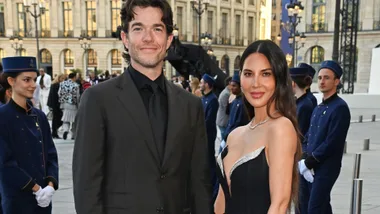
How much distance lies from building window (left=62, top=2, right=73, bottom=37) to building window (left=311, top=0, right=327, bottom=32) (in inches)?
1163

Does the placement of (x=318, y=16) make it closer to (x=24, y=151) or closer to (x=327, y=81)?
(x=327, y=81)

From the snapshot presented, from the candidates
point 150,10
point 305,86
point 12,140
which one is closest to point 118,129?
point 150,10

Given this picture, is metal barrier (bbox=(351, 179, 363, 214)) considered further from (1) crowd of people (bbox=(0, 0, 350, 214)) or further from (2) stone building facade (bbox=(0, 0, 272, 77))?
(2) stone building facade (bbox=(0, 0, 272, 77))

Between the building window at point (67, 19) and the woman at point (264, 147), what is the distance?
5030 centimetres

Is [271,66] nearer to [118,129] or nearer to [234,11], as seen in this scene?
[118,129]

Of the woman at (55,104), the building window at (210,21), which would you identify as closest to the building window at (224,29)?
the building window at (210,21)

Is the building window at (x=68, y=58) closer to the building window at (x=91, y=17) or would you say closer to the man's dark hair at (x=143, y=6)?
the building window at (x=91, y=17)

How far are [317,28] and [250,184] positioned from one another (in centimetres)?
4580

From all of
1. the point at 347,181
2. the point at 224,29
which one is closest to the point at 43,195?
the point at 347,181

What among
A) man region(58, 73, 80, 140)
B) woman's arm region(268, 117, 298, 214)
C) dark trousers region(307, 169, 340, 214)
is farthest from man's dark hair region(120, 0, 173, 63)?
man region(58, 73, 80, 140)

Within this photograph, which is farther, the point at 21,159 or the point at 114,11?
the point at 114,11

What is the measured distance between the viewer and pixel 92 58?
5028cm

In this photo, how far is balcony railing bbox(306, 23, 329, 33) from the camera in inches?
1722

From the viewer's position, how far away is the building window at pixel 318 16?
43562mm
